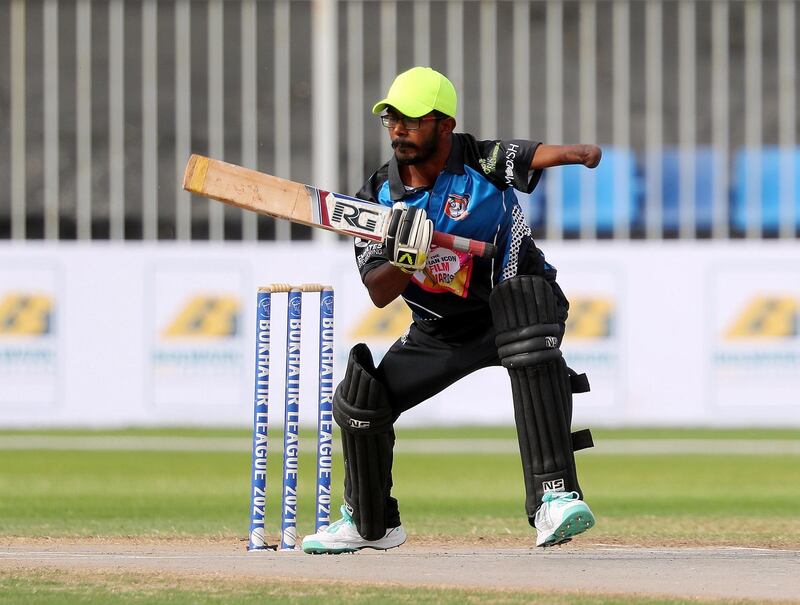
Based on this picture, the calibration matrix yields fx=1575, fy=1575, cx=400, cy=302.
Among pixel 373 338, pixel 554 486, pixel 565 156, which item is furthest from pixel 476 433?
pixel 565 156

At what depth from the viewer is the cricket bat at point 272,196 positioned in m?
5.55

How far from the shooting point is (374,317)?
1409 cm

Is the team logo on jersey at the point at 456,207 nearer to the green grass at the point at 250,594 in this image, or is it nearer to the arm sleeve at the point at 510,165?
the arm sleeve at the point at 510,165

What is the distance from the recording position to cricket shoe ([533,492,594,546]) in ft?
17.9

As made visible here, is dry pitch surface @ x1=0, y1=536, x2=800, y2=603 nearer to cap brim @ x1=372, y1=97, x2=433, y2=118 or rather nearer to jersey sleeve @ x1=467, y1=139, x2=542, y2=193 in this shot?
jersey sleeve @ x1=467, y1=139, x2=542, y2=193

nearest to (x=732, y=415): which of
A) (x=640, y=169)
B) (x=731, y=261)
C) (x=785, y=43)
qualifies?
(x=731, y=261)

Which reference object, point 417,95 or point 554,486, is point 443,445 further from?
point 417,95

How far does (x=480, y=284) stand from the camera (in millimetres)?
5777

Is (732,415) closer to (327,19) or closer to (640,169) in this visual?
(640,169)

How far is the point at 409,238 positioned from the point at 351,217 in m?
0.30

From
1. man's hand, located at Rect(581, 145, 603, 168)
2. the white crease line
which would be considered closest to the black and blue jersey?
man's hand, located at Rect(581, 145, 603, 168)

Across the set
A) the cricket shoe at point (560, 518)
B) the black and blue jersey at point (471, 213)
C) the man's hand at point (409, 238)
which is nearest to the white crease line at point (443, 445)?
the black and blue jersey at point (471, 213)

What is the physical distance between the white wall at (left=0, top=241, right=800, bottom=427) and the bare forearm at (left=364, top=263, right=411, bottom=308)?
27.3 feet

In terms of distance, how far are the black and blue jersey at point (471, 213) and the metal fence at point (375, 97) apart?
A: 924 centimetres
